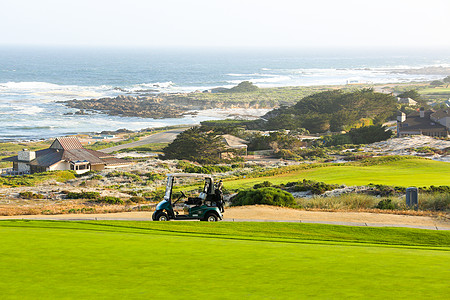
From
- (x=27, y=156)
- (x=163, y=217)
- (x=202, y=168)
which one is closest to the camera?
(x=163, y=217)

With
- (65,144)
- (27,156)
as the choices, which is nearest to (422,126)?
(65,144)

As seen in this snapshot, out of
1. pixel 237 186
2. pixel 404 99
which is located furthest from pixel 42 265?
pixel 404 99

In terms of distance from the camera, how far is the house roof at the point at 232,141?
5516cm

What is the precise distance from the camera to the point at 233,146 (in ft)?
→ 181

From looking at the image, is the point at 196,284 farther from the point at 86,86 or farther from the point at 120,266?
the point at 86,86

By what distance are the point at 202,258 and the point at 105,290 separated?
2.13 m

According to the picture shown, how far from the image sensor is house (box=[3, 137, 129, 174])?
4250 centimetres

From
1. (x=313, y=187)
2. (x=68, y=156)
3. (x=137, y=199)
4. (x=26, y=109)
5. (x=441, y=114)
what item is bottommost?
(x=68, y=156)

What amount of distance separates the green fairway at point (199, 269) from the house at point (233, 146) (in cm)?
4284

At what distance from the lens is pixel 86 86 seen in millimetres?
150125

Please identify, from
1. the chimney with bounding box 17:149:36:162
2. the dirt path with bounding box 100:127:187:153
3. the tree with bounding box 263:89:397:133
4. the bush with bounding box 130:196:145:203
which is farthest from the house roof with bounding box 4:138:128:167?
the tree with bounding box 263:89:397:133

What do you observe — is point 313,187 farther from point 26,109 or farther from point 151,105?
point 151,105

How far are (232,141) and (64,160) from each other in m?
19.9

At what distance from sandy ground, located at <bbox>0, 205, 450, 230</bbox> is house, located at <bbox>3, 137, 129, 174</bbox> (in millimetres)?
24283
